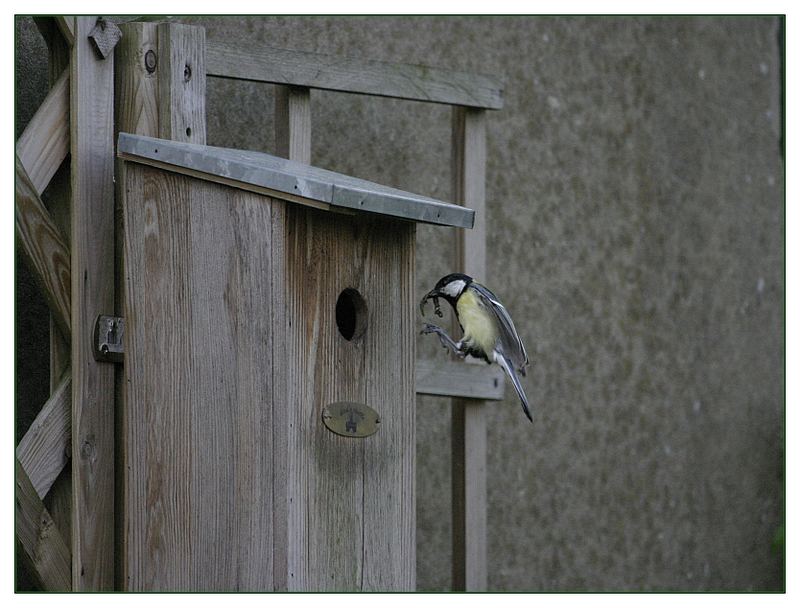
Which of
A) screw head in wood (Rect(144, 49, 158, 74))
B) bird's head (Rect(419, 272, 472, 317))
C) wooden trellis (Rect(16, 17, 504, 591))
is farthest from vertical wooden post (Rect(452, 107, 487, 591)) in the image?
screw head in wood (Rect(144, 49, 158, 74))

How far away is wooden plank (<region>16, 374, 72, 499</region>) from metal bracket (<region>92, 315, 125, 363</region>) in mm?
106

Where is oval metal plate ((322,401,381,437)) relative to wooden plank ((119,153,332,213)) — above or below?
below

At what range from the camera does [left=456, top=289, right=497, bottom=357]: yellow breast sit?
3.07 meters

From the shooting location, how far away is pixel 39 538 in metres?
2.79

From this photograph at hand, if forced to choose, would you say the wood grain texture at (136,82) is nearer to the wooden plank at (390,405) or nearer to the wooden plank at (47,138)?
the wooden plank at (47,138)

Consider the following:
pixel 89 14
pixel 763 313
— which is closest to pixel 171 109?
pixel 89 14

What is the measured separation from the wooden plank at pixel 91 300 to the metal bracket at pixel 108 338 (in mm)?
18

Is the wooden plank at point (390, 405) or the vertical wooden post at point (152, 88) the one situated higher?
the vertical wooden post at point (152, 88)

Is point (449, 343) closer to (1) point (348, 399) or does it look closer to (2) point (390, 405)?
(2) point (390, 405)

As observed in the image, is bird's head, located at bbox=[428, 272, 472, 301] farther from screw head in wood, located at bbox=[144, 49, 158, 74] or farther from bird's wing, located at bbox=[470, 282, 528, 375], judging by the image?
screw head in wood, located at bbox=[144, 49, 158, 74]

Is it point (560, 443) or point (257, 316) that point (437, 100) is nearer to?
point (257, 316)

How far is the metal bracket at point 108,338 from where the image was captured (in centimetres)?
283

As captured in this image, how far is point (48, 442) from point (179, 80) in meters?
0.99

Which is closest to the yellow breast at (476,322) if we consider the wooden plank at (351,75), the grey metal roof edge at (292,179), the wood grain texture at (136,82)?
the grey metal roof edge at (292,179)
